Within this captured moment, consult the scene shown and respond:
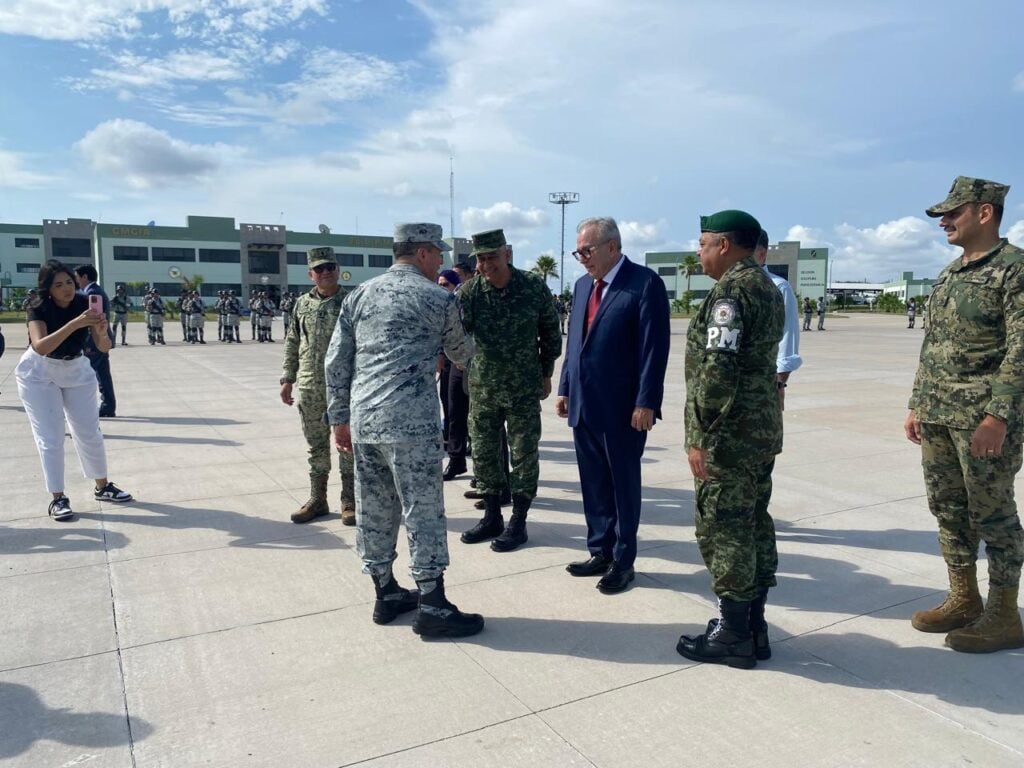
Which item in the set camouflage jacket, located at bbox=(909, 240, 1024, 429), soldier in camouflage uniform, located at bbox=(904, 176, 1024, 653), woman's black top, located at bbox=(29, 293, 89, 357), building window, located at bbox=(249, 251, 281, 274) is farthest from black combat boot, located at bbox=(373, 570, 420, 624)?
building window, located at bbox=(249, 251, 281, 274)

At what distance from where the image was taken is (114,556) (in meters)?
4.39

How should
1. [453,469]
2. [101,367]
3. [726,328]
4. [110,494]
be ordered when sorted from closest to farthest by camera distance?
1. [726,328]
2. [110,494]
3. [453,469]
4. [101,367]

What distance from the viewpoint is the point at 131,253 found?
70.2 m

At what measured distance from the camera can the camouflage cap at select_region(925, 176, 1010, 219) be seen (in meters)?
3.08

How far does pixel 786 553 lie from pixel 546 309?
2147 mm

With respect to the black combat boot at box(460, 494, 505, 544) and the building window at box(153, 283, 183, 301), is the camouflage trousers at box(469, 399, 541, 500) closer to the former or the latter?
the black combat boot at box(460, 494, 505, 544)

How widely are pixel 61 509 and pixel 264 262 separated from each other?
Result: 246 ft

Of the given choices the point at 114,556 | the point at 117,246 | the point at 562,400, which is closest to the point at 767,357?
the point at 562,400

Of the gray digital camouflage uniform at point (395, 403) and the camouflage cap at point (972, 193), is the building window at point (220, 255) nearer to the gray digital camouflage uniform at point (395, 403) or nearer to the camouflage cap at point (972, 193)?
the gray digital camouflage uniform at point (395, 403)

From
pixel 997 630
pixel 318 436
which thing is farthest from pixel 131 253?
pixel 997 630

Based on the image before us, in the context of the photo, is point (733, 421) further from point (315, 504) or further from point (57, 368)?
point (57, 368)

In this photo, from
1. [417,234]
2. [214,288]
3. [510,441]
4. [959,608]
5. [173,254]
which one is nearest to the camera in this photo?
[959,608]

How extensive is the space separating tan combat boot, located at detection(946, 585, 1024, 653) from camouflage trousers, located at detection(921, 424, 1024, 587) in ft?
0.22

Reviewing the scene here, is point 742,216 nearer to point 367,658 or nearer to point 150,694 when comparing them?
point 367,658
